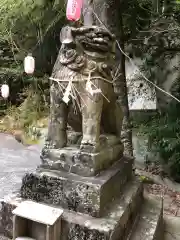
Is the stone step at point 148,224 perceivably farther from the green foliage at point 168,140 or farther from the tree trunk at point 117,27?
the green foliage at point 168,140

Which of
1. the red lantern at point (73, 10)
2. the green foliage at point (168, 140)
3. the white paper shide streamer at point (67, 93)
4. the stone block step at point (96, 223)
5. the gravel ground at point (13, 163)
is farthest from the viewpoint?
the green foliage at point (168, 140)

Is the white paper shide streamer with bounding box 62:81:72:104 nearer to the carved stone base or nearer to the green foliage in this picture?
the carved stone base

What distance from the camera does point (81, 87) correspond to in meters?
1.64

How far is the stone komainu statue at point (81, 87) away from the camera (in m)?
1.61

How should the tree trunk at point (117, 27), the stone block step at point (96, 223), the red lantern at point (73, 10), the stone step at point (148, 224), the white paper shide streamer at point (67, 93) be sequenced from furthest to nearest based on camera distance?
the tree trunk at point (117, 27), the red lantern at point (73, 10), the stone step at point (148, 224), the white paper shide streamer at point (67, 93), the stone block step at point (96, 223)

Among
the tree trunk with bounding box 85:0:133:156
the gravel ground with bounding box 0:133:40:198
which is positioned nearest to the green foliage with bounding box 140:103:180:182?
the tree trunk with bounding box 85:0:133:156

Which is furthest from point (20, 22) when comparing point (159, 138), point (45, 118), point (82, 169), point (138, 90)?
point (82, 169)

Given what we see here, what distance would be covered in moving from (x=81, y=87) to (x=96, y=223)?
82cm

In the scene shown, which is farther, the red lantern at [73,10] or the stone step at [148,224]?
the red lantern at [73,10]

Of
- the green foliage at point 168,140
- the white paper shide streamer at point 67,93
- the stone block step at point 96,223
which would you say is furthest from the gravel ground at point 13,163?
the green foliage at point 168,140

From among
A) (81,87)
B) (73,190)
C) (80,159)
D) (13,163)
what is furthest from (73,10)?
(13,163)

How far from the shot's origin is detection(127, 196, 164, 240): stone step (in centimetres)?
177

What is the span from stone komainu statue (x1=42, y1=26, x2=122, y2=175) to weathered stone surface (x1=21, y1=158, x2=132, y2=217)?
4.3 inches

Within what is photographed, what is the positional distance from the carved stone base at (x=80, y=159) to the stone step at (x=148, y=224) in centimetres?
51
